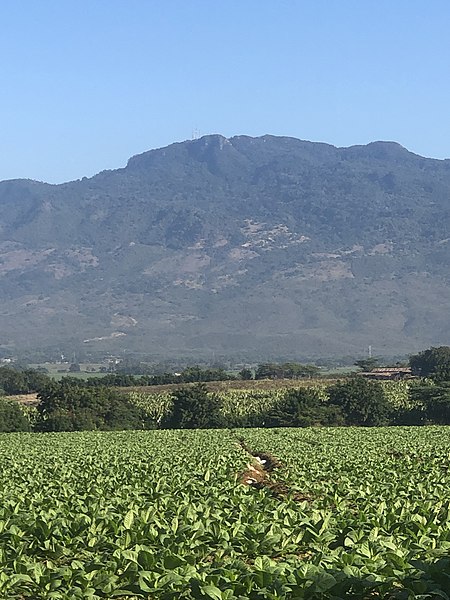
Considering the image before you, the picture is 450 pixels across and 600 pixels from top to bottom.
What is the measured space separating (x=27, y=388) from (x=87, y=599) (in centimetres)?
11842

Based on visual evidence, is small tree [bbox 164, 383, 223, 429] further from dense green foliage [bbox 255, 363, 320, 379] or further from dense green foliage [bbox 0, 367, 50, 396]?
dense green foliage [bbox 255, 363, 320, 379]

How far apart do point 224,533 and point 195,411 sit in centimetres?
6649

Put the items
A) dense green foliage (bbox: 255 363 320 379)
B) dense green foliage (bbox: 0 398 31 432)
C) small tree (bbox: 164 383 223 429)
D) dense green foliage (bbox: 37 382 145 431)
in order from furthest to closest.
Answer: dense green foliage (bbox: 255 363 320 379) → small tree (bbox: 164 383 223 429) → dense green foliage (bbox: 37 382 145 431) → dense green foliage (bbox: 0 398 31 432)

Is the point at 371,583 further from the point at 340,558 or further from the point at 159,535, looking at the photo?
the point at 159,535

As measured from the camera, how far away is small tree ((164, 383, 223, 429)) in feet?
258

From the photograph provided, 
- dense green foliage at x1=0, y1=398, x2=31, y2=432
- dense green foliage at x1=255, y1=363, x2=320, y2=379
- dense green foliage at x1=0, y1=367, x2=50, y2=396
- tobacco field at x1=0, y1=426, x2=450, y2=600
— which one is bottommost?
dense green foliage at x1=255, y1=363, x2=320, y2=379

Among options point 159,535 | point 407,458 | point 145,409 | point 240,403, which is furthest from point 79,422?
point 159,535

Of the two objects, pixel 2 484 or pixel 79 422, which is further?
pixel 79 422

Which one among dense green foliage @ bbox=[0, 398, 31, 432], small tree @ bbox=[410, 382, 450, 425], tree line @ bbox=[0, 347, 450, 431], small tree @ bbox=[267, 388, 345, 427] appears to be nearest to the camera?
dense green foliage @ bbox=[0, 398, 31, 432]

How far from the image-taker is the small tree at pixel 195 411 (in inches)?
3095

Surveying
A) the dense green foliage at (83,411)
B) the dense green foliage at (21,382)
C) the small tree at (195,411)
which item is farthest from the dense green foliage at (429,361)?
the dense green foliage at (83,411)

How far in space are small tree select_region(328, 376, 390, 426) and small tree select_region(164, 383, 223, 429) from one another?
400 inches

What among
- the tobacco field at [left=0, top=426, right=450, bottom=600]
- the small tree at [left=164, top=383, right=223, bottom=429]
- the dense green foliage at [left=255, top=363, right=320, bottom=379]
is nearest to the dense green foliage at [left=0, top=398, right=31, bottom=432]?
the small tree at [left=164, top=383, right=223, bottom=429]

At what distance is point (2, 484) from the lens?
2378 centimetres
